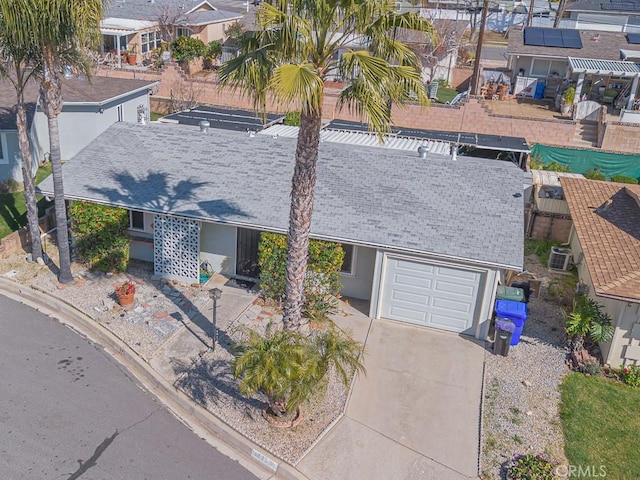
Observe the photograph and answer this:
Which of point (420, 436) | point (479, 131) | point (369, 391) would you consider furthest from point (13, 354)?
point (479, 131)

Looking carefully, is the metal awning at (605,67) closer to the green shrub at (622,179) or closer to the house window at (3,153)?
the green shrub at (622,179)

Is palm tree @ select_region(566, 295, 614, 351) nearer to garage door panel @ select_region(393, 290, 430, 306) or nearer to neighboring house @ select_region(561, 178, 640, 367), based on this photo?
neighboring house @ select_region(561, 178, 640, 367)

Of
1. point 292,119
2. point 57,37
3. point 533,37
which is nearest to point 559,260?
point 292,119

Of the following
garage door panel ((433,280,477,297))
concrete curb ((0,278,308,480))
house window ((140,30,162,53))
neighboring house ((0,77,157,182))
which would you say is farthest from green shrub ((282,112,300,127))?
house window ((140,30,162,53))

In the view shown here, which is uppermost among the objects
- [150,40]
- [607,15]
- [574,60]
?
[607,15]

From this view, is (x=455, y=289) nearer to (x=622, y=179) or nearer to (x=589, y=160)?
(x=622, y=179)

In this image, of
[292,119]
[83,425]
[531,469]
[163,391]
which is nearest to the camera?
[531,469]
